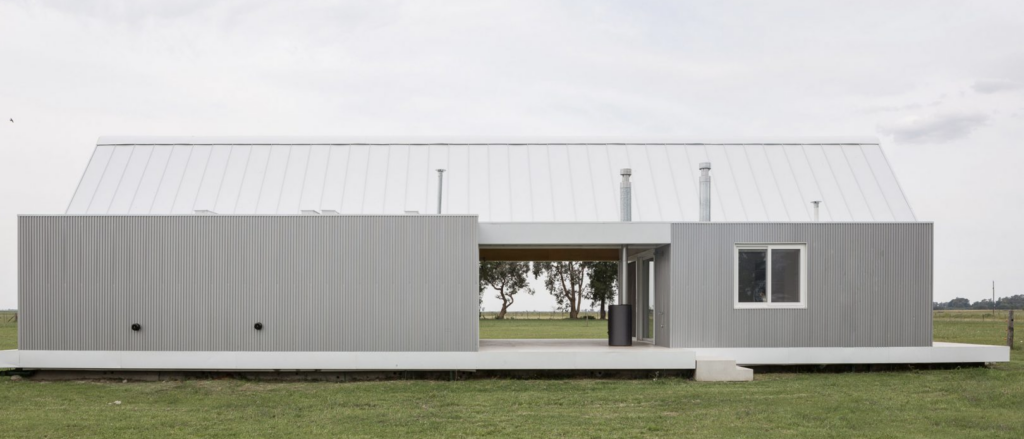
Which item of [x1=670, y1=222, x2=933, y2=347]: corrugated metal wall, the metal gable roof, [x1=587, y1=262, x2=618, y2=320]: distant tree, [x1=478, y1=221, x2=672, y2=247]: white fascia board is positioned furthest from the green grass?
[x1=587, y1=262, x2=618, y2=320]: distant tree

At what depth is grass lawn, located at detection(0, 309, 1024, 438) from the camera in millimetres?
9930

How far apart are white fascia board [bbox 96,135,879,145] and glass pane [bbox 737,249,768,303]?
3561mm

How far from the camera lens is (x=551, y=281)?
171 ft

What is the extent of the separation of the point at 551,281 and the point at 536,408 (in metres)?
41.0

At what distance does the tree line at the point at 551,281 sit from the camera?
162 feet

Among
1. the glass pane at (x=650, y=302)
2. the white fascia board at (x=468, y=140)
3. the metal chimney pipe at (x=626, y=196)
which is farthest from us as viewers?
the white fascia board at (x=468, y=140)

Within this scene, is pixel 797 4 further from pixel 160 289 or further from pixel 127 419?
pixel 127 419

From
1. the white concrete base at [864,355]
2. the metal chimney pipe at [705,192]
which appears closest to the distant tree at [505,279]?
the metal chimney pipe at [705,192]

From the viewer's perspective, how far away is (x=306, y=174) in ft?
54.8

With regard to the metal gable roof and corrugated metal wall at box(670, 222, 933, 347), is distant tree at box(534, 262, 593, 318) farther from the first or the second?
corrugated metal wall at box(670, 222, 933, 347)

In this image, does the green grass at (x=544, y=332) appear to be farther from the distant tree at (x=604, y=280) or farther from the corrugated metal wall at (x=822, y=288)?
the distant tree at (x=604, y=280)

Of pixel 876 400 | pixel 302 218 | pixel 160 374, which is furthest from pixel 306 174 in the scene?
pixel 876 400

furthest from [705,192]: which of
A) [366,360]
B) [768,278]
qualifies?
[366,360]

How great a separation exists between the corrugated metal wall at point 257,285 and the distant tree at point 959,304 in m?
89.6
